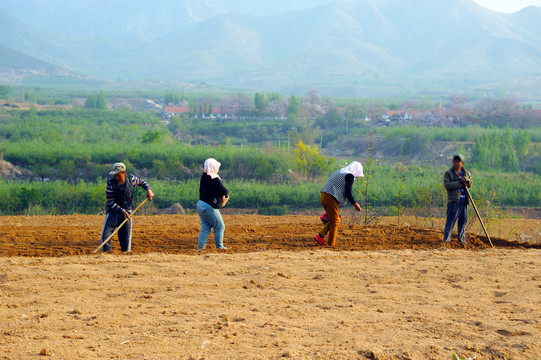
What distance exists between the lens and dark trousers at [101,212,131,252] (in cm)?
893

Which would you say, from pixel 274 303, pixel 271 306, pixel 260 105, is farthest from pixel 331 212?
pixel 260 105

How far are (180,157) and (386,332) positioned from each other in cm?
2728

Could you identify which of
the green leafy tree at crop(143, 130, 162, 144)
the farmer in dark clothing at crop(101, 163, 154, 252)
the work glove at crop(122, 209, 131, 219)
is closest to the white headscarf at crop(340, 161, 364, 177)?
the farmer in dark clothing at crop(101, 163, 154, 252)

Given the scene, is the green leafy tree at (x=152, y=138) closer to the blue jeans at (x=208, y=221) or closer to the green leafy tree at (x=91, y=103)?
the blue jeans at (x=208, y=221)

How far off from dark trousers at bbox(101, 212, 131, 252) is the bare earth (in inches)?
14.9

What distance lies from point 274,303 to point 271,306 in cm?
13

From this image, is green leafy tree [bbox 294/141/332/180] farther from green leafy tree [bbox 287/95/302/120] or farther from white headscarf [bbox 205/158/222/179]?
green leafy tree [bbox 287/95/302/120]

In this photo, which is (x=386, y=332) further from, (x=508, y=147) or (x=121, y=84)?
(x=121, y=84)

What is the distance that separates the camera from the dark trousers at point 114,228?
8930 mm

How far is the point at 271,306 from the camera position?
658 cm

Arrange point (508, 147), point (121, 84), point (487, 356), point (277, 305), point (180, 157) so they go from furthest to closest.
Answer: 1. point (121, 84)
2. point (508, 147)
3. point (180, 157)
4. point (277, 305)
5. point (487, 356)

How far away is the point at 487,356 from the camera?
17.7 feet

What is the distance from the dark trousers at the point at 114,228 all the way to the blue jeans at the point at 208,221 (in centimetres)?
108

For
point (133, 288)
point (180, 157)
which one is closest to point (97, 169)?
point (180, 157)
